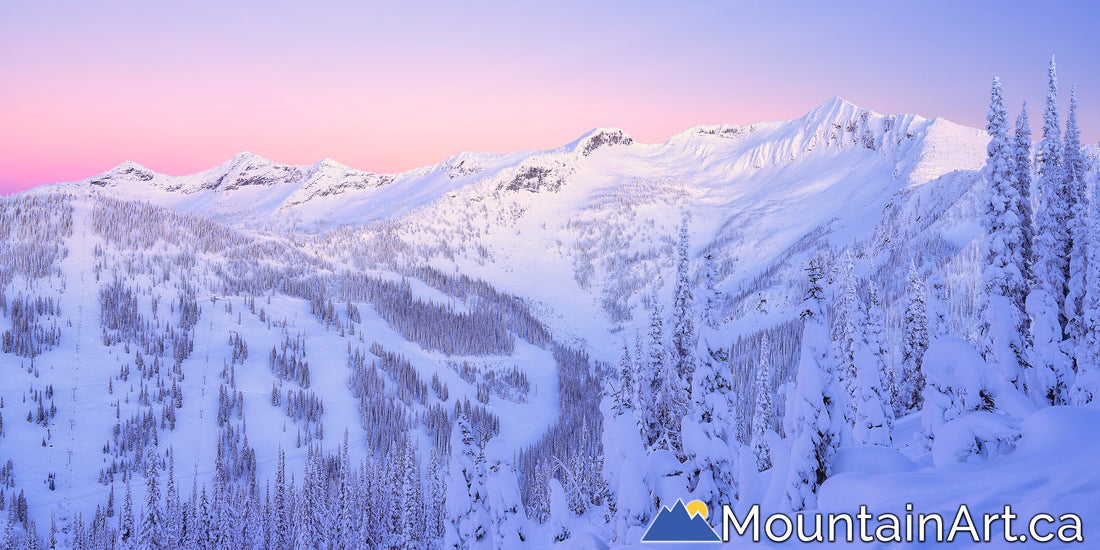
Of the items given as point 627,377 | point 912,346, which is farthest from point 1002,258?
point 912,346

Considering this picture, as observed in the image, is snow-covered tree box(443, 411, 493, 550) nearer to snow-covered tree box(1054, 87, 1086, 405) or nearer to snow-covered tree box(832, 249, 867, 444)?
snow-covered tree box(832, 249, 867, 444)

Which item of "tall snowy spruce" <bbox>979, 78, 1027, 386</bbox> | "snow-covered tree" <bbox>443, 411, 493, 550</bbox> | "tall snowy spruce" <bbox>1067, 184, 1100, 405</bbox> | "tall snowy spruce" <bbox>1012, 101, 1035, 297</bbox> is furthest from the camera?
"tall snowy spruce" <bbox>1067, 184, 1100, 405</bbox>

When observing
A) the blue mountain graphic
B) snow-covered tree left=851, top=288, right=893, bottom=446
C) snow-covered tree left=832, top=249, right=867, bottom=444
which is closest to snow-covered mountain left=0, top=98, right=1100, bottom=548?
snow-covered tree left=832, top=249, right=867, bottom=444

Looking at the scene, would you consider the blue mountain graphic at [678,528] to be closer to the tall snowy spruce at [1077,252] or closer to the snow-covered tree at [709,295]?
the snow-covered tree at [709,295]

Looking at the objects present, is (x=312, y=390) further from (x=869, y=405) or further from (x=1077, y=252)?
(x=1077, y=252)

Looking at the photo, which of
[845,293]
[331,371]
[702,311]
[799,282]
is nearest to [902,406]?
[845,293]

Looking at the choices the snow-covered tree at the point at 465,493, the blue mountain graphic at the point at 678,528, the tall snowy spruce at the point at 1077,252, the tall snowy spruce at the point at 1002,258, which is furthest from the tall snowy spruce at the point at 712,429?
the tall snowy spruce at the point at 1077,252

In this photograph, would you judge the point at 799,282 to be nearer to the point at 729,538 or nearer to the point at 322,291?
the point at 322,291
